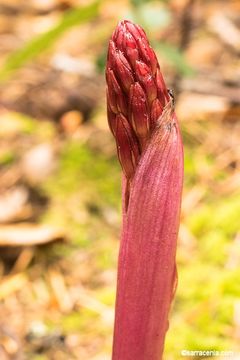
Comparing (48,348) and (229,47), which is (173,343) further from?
(229,47)

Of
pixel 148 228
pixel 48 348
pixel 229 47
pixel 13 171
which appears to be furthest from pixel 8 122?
pixel 148 228

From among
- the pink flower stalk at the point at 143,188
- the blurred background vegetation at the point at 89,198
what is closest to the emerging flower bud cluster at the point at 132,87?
the pink flower stalk at the point at 143,188

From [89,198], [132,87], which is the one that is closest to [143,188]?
[132,87]

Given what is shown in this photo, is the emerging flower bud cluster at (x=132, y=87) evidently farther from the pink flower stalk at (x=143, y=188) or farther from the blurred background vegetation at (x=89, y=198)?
the blurred background vegetation at (x=89, y=198)

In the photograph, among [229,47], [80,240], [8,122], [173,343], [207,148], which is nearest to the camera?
[173,343]

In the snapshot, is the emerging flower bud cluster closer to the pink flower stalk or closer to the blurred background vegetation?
the pink flower stalk

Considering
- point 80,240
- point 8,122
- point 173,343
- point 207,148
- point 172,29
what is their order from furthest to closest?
point 172,29, point 8,122, point 207,148, point 80,240, point 173,343

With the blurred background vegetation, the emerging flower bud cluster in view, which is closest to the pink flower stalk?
the emerging flower bud cluster
